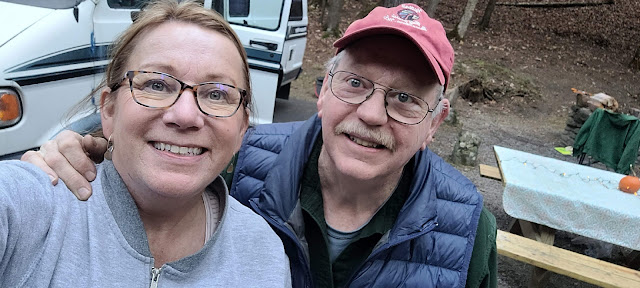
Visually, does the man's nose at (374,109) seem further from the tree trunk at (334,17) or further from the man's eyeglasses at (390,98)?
→ the tree trunk at (334,17)

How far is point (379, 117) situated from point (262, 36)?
13.3 ft

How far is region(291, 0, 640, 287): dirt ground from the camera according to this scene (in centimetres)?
795

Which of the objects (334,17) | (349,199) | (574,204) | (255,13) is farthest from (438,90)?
(334,17)

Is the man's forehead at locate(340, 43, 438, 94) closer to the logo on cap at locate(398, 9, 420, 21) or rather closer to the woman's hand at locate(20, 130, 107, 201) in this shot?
the logo on cap at locate(398, 9, 420, 21)

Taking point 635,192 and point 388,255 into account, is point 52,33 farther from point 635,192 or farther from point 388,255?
point 635,192

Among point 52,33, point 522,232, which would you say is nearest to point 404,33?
point 52,33

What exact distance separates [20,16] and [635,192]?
5.48 meters

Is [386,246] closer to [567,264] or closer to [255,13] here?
[567,264]

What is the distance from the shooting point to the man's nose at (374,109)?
1577mm

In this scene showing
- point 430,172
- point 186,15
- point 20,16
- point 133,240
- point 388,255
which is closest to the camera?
point 133,240

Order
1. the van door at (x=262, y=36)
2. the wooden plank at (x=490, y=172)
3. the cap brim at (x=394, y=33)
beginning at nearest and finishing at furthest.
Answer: the cap brim at (x=394, y=33), the van door at (x=262, y=36), the wooden plank at (x=490, y=172)

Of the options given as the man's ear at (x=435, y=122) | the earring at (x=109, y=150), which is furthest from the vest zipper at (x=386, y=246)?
the earring at (x=109, y=150)

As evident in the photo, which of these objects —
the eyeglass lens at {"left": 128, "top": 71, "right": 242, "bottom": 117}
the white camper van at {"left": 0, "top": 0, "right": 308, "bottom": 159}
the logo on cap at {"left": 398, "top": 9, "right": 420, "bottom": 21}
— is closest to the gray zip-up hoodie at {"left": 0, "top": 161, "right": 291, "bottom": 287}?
the eyeglass lens at {"left": 128, "top": 71, "right": 242, "bottom": 117}

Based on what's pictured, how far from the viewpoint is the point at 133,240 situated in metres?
1.11
